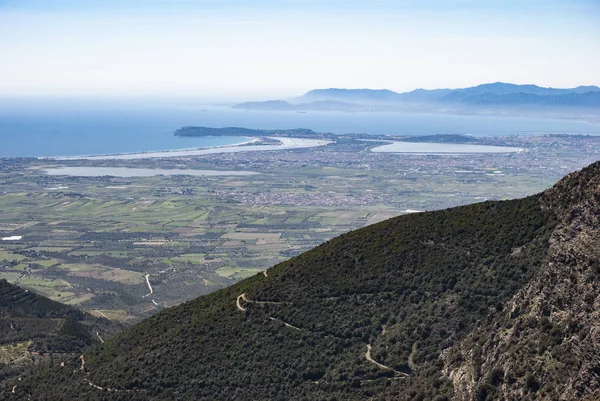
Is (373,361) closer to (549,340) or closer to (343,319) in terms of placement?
(343,319)

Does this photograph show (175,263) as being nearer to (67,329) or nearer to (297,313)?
(67,329)

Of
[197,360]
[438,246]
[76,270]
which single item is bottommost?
[76,270]

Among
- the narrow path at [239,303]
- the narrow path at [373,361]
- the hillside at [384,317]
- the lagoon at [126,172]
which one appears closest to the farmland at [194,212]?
the lagoon at [126,172]

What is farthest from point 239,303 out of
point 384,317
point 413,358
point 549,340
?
point 549,340

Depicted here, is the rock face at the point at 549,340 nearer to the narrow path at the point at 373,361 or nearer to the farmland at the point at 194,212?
the narrow path at the point at 373,361

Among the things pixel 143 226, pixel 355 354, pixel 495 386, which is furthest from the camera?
pixel 143 226

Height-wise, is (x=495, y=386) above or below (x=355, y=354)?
above

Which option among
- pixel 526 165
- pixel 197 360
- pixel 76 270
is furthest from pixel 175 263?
pixel 526 165
